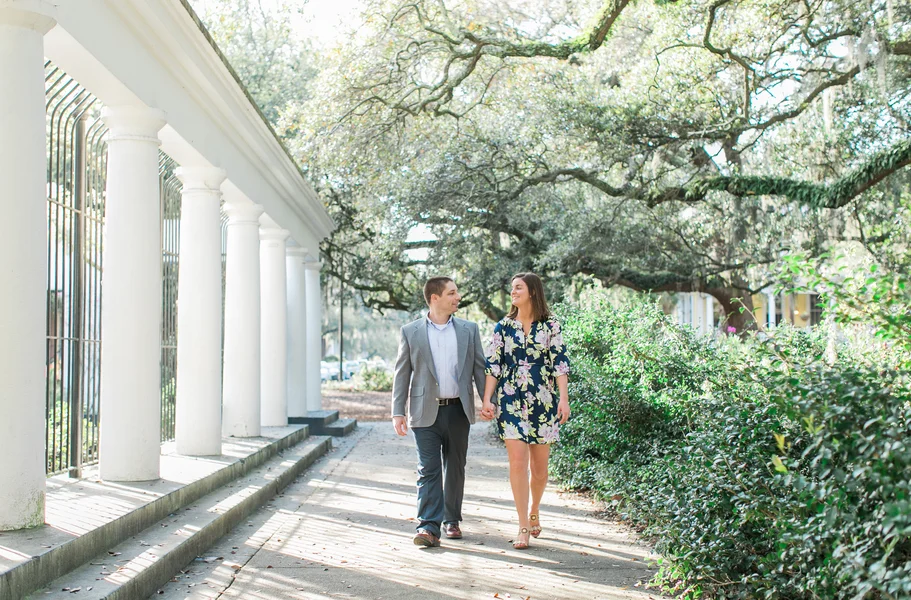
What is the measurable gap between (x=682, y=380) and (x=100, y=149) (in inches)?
244

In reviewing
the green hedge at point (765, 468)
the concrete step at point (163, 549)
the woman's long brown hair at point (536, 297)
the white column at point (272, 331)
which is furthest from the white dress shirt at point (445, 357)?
the white column at point (272, 331)

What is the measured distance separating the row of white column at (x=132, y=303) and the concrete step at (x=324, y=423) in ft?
6.29

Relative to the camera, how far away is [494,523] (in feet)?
25.1

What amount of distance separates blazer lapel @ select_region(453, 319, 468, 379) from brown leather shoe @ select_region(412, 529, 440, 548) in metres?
1.16

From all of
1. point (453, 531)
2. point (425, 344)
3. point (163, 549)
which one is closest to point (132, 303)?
point (163, 549)

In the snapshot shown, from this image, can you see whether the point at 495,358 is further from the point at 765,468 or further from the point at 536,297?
the point at 765,468

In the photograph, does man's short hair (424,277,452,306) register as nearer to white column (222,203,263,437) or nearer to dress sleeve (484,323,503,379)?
dress sleeve (484,323,503,379)

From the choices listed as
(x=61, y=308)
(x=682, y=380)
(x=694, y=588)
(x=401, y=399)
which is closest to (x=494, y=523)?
(x=401, y=399)

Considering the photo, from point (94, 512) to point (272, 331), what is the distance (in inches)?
307

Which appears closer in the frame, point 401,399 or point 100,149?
point 401,399

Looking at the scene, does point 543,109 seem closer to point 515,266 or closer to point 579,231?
point 579,231

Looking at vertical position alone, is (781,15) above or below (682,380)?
above

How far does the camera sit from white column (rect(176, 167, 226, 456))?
952cm

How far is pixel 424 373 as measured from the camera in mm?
6762
